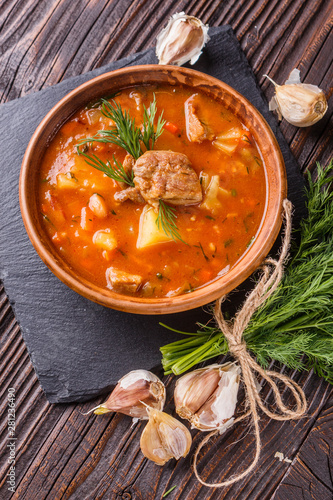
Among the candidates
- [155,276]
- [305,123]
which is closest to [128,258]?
[155,276]

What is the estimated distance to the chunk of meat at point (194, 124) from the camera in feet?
8.43

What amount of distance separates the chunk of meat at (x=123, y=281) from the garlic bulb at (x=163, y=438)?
0.82 meters

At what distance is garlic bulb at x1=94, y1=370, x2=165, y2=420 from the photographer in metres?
2.72

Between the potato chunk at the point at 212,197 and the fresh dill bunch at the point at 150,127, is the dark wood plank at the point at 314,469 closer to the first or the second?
the potato chunk at the point at 212,197

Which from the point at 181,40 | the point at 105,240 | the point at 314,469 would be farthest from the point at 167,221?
the point at 314,469

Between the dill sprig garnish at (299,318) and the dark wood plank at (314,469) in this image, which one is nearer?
the dill sprig garnish at (299,318)

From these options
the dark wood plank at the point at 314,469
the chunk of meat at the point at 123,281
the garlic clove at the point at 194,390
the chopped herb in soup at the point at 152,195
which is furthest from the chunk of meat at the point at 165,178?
the dark wood plank at the point at 314,469

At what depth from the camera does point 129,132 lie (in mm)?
2473

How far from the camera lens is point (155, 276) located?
8.25 feet

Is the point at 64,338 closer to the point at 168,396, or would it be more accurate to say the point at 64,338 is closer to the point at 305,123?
the point at 168,396

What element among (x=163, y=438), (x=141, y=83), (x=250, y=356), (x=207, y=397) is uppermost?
(x=141, y=83)

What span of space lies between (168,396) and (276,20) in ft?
9.05

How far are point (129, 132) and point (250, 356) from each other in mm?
1595

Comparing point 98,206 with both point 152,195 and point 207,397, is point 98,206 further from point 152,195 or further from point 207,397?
point 207,397
